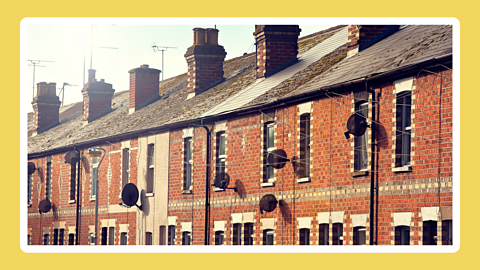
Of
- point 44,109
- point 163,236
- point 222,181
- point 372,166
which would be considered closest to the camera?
point 372,166

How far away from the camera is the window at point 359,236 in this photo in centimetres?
2056

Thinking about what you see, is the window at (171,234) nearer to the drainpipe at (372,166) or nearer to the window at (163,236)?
the window at (163,236)

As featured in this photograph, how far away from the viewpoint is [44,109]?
45.1m

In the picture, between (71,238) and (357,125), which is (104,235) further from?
(357,125)

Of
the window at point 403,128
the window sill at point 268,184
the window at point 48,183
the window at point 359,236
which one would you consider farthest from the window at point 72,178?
the window at point 403,128

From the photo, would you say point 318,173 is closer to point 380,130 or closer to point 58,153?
point 380,130

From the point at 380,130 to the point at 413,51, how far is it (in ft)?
7.56

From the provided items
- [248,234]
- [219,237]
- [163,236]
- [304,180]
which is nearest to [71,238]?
[163,236]

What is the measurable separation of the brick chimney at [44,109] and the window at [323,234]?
26276mm

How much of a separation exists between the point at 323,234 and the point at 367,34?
6.76 metres

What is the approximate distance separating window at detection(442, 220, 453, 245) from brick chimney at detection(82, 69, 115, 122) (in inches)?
1016


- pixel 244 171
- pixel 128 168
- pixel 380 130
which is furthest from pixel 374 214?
pixel 128 168

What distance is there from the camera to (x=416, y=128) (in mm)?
19062

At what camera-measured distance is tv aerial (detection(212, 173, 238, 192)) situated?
2600cm
